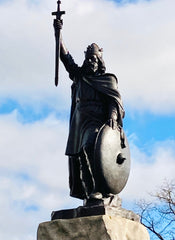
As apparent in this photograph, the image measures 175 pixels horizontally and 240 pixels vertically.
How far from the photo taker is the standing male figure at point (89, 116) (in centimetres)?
709

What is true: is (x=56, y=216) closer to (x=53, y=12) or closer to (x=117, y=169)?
(x=117, y=169)

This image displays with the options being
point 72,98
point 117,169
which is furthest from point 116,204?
point 72,98

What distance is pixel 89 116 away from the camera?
24.1 ft

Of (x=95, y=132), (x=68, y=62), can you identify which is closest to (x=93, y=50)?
(x=68, y=62)

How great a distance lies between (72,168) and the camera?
289 inches

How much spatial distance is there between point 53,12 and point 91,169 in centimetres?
245

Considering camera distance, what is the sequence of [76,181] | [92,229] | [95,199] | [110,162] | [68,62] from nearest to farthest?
1. [92,229]
2. [95,199]
3. [110,162]
4. [76,181]
5. [68,62]

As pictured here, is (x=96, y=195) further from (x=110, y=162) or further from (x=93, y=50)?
(x=93, y=50)

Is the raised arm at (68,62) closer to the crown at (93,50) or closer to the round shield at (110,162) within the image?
the crown at (93,50)

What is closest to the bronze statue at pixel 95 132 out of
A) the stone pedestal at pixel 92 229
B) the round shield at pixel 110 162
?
the round shield at pixel 110 162

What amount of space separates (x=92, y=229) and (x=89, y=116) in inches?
64.7

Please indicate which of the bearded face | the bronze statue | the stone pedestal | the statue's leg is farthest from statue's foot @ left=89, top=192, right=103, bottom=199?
the bearded face

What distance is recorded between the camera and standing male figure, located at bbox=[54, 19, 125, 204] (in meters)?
7.09

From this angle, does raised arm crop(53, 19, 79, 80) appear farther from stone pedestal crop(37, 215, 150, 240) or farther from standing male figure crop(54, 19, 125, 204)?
stone pedestal crop(37, 215, 150, 240)
